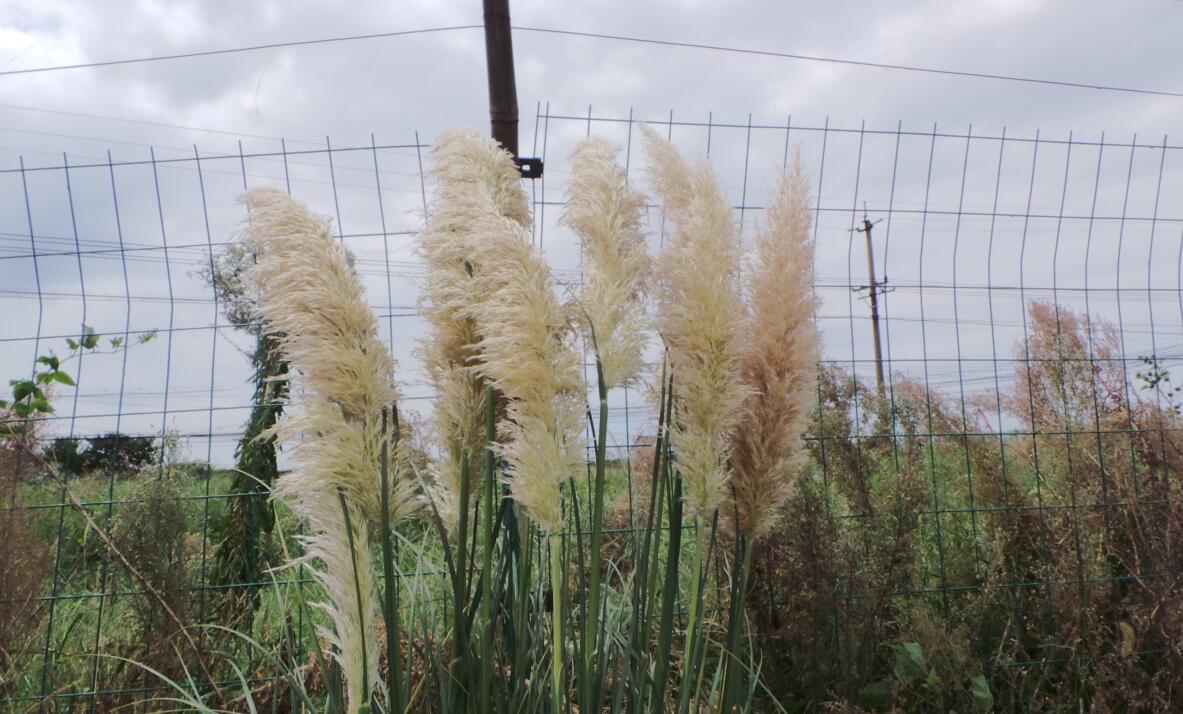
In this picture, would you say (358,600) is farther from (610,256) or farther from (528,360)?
(610,256)

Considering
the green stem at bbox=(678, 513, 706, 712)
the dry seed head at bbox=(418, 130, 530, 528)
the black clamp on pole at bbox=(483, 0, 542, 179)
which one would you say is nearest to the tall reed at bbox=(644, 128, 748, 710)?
the green stem at bbox=(678, 513, 706, 712)

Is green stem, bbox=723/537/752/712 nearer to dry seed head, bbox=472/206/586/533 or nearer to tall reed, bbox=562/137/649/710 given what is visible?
tall reed, bbox=562/137/649/710

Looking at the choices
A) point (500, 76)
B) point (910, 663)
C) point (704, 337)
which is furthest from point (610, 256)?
point (910, 663)

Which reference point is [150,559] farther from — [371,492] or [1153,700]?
[1153,700]

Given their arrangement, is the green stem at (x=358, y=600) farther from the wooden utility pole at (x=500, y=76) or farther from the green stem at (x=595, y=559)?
the wooden utility pole at (x=500, y=76)

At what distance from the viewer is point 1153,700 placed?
11.8 feet

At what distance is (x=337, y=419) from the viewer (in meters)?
1.77

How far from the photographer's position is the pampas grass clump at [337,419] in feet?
5.82

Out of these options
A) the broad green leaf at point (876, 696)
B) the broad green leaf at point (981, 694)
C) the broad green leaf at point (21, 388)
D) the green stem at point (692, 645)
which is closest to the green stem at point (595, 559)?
the green stem at point (692, 645)

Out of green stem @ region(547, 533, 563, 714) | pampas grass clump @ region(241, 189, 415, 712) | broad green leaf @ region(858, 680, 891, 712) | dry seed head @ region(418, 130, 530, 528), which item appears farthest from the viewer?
broad green leaf @ region(858, 680, 891, 712)

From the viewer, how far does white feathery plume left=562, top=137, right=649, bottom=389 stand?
1.95m

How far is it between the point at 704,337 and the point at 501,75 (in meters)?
1.55

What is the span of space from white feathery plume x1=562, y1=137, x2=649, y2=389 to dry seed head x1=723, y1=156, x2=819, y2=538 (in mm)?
335

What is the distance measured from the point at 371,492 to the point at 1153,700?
3.45 meters
